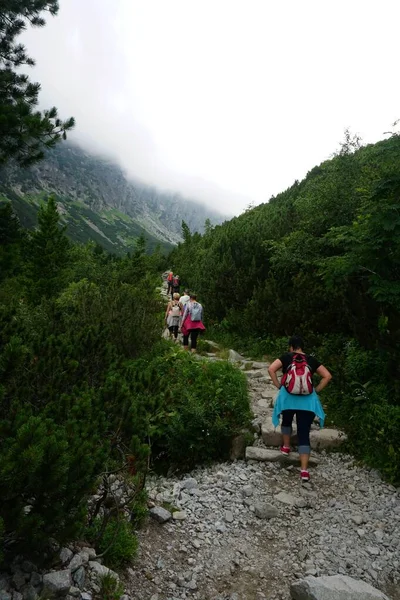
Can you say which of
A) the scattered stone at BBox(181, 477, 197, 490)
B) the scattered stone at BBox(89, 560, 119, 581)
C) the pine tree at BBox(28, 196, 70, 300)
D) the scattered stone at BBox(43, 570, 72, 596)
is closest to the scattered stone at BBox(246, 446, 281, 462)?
the scattered stone at BBox(181, 477, 197, 490)

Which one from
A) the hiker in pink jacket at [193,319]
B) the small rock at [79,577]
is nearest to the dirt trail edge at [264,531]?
the small rock at [79,577]

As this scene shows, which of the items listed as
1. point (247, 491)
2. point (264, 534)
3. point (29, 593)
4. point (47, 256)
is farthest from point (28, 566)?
point (47, 256)

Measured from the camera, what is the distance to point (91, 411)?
11.3ft

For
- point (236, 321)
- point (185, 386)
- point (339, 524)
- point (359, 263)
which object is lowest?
point (339, 524)

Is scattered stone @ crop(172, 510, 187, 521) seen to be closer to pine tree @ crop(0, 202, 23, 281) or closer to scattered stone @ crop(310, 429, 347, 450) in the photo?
scattered stone @ crop(310, 429, 347, 450)

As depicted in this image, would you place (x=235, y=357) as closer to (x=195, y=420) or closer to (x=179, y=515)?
(x=195, y=420)

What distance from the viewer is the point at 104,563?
329 centimetres

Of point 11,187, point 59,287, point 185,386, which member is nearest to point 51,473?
point 185,386

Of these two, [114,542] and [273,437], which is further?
[273,437]

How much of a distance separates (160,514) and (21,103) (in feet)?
32.6

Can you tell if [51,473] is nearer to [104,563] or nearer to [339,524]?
[104,563]

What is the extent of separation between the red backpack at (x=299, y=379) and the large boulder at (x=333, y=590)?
2.33 m

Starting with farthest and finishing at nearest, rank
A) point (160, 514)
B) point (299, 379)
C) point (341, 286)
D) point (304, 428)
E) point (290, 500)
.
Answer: point (341, 286)
point (304, 428)
point (299, 379)
point (290, 500)
point (160, 514)

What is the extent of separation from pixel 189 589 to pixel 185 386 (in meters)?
3.81
